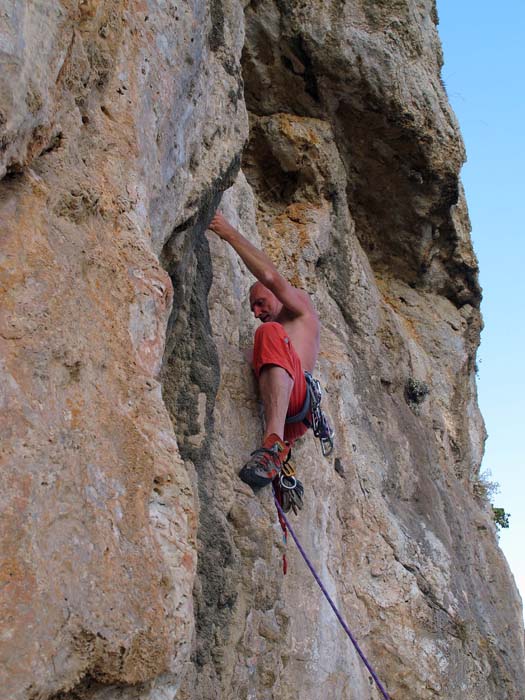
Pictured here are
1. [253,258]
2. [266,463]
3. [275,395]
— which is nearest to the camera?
[266,463]

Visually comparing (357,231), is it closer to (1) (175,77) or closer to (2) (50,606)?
(1) (175,77)

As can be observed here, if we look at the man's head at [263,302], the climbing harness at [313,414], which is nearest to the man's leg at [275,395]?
the climbing harness at [313,414]

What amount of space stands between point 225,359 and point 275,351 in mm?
293

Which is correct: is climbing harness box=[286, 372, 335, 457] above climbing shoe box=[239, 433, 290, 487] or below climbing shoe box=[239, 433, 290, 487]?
above

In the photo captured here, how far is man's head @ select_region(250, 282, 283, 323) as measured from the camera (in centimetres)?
556

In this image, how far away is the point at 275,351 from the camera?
5082 millimetres

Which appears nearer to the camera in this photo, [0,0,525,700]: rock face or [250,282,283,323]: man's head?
[0,0,525,700]: rock face

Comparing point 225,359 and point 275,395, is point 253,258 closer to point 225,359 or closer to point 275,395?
point 225,359

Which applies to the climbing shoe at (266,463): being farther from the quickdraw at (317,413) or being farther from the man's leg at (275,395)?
the quickdraw at (317,413)

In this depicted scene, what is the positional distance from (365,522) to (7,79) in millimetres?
4308

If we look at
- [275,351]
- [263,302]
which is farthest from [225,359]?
[263,302]

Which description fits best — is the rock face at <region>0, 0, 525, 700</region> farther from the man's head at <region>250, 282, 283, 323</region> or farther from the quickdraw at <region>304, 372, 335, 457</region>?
the quickdraw at <region>304, 372, 335, 457</region>

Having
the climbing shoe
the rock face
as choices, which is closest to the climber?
the climbing shoe

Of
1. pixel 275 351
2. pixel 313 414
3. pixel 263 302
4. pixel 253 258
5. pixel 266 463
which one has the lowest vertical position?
pixel 266 463
